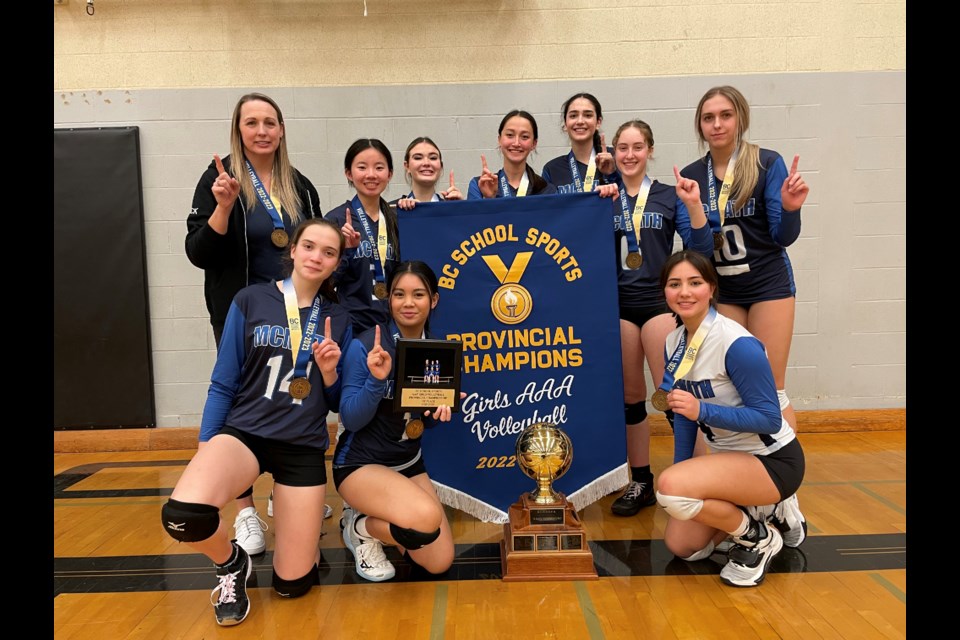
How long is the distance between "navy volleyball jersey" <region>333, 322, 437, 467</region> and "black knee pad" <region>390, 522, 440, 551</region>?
308mm

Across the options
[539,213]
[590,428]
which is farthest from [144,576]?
[539,213]

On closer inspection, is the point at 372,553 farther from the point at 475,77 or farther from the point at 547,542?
the point at 475,77

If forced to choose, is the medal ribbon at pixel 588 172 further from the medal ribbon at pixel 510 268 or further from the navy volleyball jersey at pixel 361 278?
the navy volleyball jersey at pixel 361 278

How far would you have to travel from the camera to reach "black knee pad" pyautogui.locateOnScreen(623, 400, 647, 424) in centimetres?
354

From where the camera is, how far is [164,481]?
14.1 feet

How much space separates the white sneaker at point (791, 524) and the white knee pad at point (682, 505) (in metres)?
0.52

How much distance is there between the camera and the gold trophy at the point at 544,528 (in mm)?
2754

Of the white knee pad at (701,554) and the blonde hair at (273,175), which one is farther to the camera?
the blonde hair at (273,175)

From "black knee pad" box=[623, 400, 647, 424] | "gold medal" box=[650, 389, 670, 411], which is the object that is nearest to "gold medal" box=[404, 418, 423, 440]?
"gold medal" box=[650, 389, 670, 411]

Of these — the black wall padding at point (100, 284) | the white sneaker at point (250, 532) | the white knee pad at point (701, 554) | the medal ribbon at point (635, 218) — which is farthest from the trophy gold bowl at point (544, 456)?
the black wall padding at point (100, 284)

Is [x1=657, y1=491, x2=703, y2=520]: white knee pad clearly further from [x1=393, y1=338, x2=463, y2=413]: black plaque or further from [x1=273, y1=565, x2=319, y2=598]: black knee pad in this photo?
[x1=273, y1=565, x2=319, y2=598]: black knee pad

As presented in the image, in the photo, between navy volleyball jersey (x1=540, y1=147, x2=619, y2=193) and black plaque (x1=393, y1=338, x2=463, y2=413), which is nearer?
black plaque (x1=393, y1=338, x2=463, y2=413)

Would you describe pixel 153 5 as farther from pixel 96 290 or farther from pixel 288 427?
pixel 288 427

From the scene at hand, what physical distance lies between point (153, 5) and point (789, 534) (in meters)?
5.17
